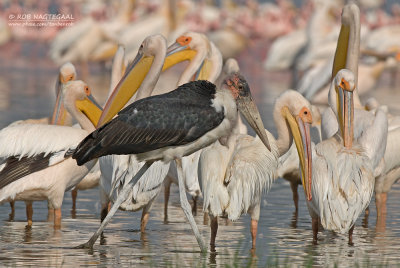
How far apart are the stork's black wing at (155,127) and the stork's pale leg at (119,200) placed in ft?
1.04

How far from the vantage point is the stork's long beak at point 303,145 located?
6.27 meters

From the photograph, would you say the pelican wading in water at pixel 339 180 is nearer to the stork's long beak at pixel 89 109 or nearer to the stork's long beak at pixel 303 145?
the stork's long beak at pixel 303 145

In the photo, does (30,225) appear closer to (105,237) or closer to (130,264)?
(105,237)

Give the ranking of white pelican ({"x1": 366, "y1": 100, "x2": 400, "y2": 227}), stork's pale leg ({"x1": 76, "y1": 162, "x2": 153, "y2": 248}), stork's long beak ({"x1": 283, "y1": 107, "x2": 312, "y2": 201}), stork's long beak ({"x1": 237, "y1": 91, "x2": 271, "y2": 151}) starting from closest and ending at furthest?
stork's pale leg ({"x1": 76, "y1": 162, "x2": 153, "y2": 248}) → stork's long beak ({"x1": 237, "y1": 91, "x2": 271, "y2": 151}) → stork's long beak ({"x1": 283, "y1": 107, "x2": 312, "y2": 201}) → white pelican ({"x1": 366, "y1": 100, "x2": 400, "y2": 227})

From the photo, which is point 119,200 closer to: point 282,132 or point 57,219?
point 57,219

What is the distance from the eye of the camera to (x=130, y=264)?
5.46m

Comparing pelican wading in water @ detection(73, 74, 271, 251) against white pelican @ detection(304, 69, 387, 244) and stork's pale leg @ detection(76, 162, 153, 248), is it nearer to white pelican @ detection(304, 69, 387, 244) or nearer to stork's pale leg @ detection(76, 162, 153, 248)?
stork's pale leg @ detection(76, 162, 153, 248)

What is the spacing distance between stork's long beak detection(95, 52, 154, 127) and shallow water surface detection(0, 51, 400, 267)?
0.81 m

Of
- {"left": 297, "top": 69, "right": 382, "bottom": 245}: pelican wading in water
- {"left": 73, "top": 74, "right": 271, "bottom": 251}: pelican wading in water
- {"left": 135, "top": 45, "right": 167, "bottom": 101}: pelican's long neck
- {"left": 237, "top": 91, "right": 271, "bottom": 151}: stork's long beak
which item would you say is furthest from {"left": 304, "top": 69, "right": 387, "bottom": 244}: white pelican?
{"left": 135, "top": 45, "right": 167, "bottom": 101}: pelican's long neck

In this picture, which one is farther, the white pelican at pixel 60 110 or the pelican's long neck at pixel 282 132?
the white pelican at pixel 60 110

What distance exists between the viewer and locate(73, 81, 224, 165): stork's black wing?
221 inches

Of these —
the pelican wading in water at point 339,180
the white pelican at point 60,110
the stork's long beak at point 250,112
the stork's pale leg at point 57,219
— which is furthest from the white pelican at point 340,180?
the white pelican at point 60,110

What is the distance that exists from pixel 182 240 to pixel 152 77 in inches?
55.2

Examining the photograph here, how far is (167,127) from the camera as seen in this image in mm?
5641
